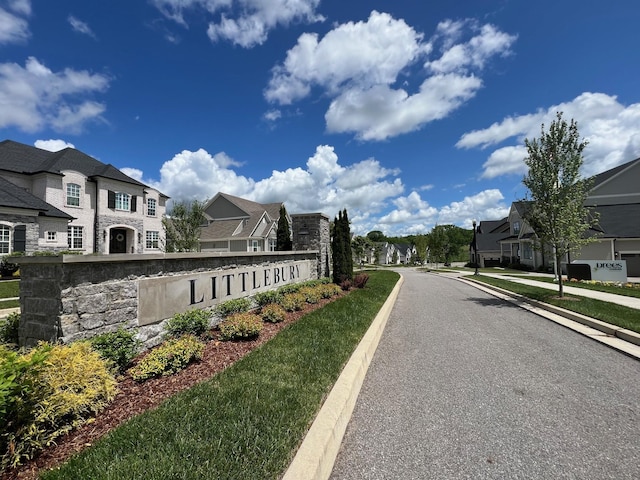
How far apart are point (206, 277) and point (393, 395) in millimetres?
4507

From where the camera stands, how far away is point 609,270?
59.5ft

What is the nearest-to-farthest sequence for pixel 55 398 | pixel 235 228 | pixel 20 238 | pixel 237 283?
pixel 55 398
pixel 237 283
pixel 20 238
pixel 235 228

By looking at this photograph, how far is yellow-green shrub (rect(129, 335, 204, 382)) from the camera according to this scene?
4.06 m

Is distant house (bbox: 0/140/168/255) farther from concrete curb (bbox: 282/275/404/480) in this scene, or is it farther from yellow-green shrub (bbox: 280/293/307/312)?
concrete curb (bbox: 282/275/404/480)

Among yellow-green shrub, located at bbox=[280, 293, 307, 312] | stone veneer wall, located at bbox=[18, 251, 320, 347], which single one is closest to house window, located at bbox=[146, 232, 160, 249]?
yellow-green shrub, located at bbox=[280, 293, 307, 312]

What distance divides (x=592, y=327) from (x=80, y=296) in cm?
1077

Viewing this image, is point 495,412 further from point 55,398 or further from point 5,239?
point 5,239

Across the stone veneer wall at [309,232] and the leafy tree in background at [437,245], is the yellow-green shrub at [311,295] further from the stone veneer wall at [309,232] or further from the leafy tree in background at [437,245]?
the leafy tree in background at [437,245]

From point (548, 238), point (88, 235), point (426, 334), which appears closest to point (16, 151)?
point (88, 235)

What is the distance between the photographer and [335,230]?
48.7ft

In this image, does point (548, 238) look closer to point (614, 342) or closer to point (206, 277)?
point (614, 342)

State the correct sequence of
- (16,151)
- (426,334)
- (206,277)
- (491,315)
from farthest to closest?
(16,151)
(491,315)
(426,334)
(206,277)

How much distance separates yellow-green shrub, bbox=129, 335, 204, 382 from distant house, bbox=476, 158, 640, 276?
61.4 feet

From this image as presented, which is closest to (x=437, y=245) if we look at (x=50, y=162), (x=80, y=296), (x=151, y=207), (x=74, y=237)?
(x=151, y=207)
